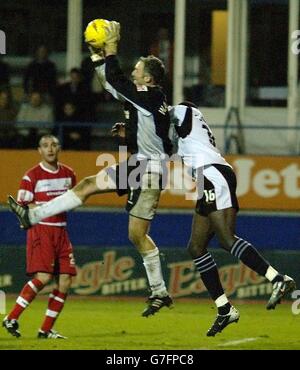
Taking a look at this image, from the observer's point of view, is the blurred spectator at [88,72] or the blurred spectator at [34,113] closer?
the blurred spectator at [34,113]

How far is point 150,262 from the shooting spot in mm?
11250

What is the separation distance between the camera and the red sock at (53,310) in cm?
1216

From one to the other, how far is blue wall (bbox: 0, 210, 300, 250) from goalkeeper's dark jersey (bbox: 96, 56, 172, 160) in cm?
602

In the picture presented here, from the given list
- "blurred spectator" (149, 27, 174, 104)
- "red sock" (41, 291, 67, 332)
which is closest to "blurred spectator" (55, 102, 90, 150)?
"blurred spectator" (149, 27, 174, 104)

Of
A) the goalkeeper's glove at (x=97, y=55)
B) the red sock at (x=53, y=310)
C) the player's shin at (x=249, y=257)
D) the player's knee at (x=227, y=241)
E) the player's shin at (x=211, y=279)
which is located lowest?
the red sock at (x=53, y=310)

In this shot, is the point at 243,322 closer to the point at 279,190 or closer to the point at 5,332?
the point at 5,332

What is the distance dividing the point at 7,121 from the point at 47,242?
515 cm

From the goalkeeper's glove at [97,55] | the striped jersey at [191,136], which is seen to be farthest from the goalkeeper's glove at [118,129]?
the goalkeeper's glove at [97,55]

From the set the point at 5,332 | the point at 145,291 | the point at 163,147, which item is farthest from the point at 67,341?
the point at 145,291

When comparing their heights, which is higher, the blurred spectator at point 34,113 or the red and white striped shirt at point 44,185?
the blurred spectator at point 34,113

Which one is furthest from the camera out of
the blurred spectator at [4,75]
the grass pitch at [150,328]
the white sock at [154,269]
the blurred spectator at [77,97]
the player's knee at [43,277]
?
the blurred spectator at [4,75]

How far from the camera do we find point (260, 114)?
18.0m

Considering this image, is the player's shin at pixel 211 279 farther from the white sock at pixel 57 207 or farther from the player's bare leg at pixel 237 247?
the white sock at pixel 57 207

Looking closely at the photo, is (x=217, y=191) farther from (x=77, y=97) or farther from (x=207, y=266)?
(x=77, y=97)
